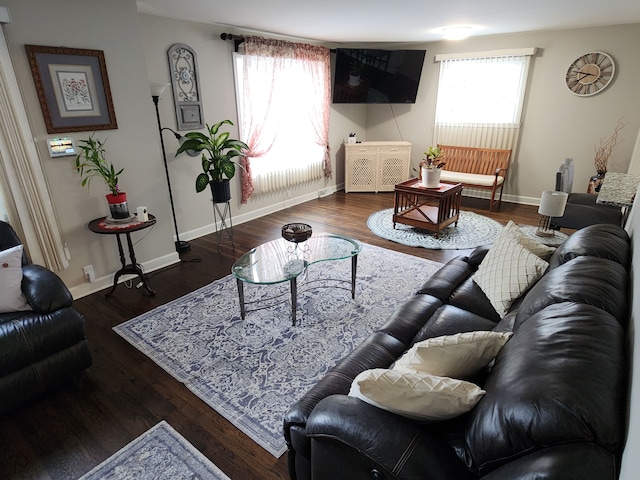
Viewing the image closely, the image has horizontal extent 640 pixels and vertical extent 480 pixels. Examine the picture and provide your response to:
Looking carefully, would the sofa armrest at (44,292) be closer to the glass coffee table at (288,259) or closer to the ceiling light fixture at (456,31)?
the glass coffee table at (288,259)

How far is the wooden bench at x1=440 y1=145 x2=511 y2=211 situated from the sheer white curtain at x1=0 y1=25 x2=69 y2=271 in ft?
A: 16.1

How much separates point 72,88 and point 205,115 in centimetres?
158

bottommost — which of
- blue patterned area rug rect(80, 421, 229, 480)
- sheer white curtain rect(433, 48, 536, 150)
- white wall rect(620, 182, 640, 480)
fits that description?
blue patterned area rug rect(80, 421, 229, 480)

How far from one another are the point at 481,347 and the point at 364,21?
12.5ft

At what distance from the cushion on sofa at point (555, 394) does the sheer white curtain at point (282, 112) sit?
4.16 metres

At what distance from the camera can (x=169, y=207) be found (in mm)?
3711

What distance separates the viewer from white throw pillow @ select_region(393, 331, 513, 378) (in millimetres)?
1326

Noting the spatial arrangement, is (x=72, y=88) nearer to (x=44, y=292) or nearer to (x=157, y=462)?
(x=44, y=292)

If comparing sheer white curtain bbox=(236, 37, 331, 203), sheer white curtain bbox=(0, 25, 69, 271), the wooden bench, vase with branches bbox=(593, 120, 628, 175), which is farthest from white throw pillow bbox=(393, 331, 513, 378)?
vase with branches bbox=(593, 120, 628, 175)

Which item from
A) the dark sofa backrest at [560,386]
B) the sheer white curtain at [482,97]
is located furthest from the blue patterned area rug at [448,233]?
the dark sofa backrest at [560,386]

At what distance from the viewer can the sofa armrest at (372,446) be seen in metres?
1.04

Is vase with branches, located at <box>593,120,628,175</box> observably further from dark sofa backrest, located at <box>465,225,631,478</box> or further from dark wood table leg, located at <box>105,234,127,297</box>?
dark wood table leg, located at <box>105,234,127,297</box>

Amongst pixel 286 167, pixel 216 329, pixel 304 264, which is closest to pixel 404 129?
pixel 286 167

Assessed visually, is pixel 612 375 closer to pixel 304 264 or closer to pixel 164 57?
pixel 304 264
